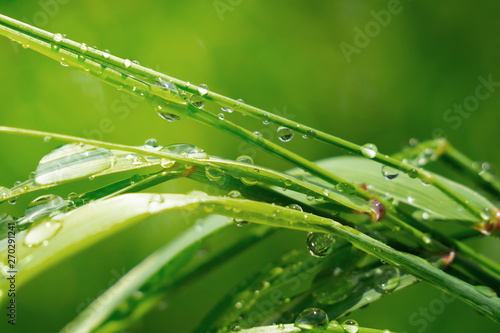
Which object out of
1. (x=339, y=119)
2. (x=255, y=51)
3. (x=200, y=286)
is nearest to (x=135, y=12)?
(x=255, y=51)

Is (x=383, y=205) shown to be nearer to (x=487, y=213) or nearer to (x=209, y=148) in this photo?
(x=487, y=213)

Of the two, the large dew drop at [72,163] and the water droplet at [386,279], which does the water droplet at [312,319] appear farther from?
the large dew drop at [72,163]

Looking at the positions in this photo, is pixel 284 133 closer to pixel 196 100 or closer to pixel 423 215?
pixel 196 100

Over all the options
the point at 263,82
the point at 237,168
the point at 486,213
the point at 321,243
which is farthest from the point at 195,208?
the point at 263,82

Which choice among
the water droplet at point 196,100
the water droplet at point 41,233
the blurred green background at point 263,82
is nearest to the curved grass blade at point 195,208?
the water droplet at point 41,233

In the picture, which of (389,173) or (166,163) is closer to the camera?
(166,163)

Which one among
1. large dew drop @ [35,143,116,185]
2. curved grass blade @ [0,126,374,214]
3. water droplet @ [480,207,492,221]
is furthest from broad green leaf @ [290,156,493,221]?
large dew drop @ [35,143,116,185]
